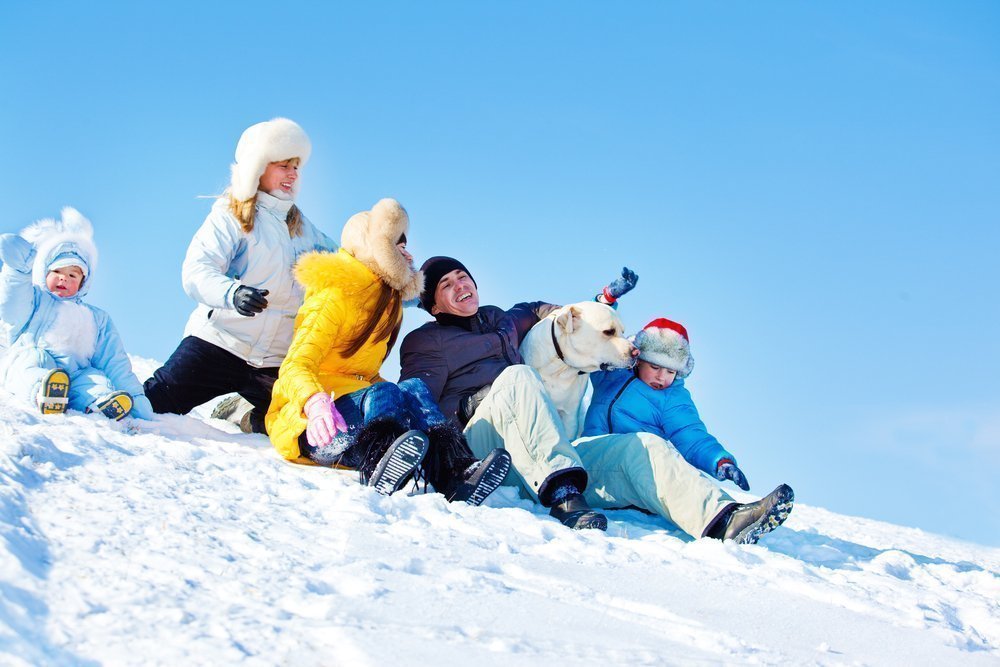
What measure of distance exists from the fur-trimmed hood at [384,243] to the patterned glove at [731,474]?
181cm

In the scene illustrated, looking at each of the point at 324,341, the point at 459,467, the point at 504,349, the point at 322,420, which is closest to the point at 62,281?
the point at 324,341

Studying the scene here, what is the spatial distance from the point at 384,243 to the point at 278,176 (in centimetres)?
117

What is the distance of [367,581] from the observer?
2387 millimetres

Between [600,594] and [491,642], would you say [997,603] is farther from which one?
[491,642]

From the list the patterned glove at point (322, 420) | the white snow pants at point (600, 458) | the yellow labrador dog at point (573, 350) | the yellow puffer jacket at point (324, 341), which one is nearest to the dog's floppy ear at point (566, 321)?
the yellow labrador dog at point (573, 350)

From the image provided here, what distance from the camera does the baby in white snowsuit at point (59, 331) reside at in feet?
14.5

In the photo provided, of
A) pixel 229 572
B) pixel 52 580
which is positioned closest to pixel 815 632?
pixel 229 572

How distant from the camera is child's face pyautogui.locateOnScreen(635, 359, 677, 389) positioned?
16.4 feet

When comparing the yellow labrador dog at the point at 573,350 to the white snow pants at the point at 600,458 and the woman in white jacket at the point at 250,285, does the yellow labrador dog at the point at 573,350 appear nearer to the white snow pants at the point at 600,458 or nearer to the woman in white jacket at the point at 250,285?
the white snow pants at the point at 600,458

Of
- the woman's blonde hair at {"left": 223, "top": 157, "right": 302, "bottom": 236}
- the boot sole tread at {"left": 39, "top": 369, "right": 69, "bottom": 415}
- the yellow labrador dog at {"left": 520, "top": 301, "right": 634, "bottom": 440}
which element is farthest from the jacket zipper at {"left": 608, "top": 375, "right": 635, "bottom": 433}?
the boot sole tread at {"left": 39, "top": 369, "right": 69, "bottom": 415}

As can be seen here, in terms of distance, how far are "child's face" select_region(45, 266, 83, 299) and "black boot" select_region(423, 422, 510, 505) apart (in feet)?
7.76

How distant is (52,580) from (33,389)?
2.63 m

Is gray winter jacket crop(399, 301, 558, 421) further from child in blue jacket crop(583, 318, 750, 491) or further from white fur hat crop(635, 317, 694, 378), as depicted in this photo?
white fur hat crop(635, 317, 694, 378)

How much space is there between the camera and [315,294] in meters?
4.35
